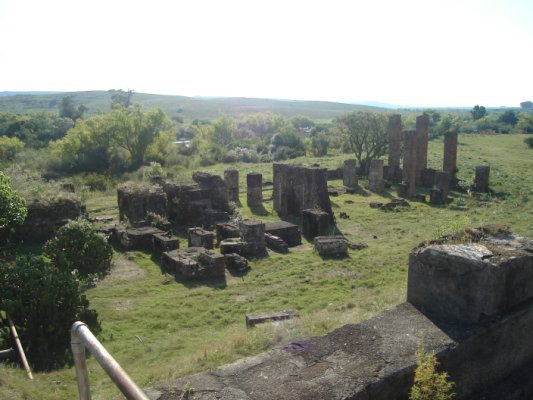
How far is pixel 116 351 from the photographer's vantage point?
8.67 meters

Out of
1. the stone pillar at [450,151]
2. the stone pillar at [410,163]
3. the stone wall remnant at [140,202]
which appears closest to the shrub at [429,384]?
the stone wall remnant at [140,202]

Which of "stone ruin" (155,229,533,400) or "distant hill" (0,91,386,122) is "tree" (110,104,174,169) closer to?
"stone ruin" (155,229,533,400)

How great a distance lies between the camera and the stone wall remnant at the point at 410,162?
26.4 metres

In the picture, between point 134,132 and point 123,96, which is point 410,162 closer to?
point 134,132

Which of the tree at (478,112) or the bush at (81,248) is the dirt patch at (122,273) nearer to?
the bush at (81,248)

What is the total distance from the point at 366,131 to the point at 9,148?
32.3 m

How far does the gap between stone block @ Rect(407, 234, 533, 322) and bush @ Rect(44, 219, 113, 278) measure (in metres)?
10.0

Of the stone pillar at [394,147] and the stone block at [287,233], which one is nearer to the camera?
the stone block at [287,233]

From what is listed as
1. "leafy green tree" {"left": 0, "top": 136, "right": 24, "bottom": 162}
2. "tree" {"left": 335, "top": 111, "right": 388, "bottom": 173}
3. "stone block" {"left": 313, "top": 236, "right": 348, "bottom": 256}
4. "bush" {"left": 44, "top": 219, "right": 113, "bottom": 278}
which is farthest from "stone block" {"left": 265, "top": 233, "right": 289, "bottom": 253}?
"leafy green tree" {"left": 0, "top": 136, "right": 24, "bottom": 162}

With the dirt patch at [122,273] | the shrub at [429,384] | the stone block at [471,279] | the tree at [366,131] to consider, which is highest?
the tree at [366,131]

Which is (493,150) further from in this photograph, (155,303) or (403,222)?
(155,303)

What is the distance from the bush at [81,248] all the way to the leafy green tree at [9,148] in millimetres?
33020

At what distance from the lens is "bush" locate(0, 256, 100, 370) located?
8.23 metres

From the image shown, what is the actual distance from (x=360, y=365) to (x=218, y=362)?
2.81 meters
